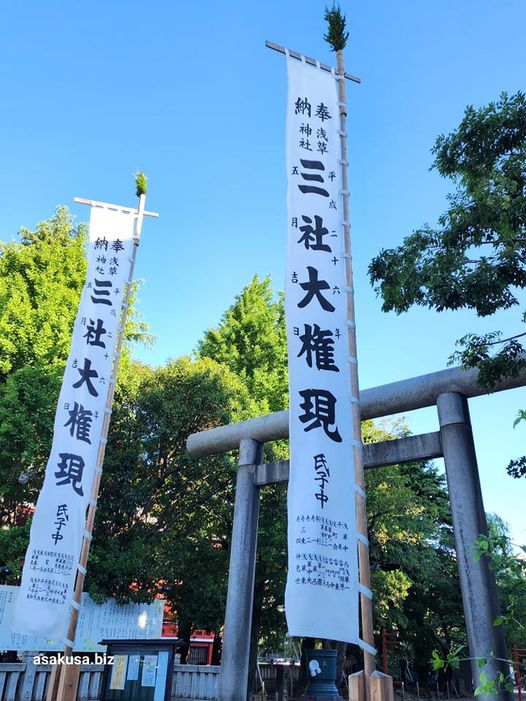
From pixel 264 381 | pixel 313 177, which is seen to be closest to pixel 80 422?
pixel 313 177

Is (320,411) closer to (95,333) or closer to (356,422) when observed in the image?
(356,422)

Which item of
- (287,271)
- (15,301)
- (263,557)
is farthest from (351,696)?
(15,301)

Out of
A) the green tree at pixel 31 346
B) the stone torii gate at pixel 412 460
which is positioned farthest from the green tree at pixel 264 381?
the stone torii gate at pixel 412 460

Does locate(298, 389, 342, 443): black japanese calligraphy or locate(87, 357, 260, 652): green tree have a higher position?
locate(87, 357, 260, 652): green tree

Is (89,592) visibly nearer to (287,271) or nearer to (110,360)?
(110,360)

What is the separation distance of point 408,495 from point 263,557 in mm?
4592

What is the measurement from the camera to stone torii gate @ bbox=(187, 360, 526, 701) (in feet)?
21.6

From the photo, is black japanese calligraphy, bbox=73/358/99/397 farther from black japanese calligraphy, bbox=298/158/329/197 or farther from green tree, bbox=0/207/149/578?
green tree, bbox=0/207/149/578

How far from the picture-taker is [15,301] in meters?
15.5

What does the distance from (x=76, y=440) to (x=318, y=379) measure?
3723 mm

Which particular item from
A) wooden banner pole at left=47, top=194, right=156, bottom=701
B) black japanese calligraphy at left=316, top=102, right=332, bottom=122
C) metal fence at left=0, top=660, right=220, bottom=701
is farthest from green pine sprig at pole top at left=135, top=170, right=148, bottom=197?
metal fence at left=0, top=660, right=220, bottom=701

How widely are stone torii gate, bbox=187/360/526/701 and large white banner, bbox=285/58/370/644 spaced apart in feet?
9.79

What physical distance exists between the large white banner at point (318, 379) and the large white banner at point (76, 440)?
3378mm

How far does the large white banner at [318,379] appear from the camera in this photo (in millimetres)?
3826
